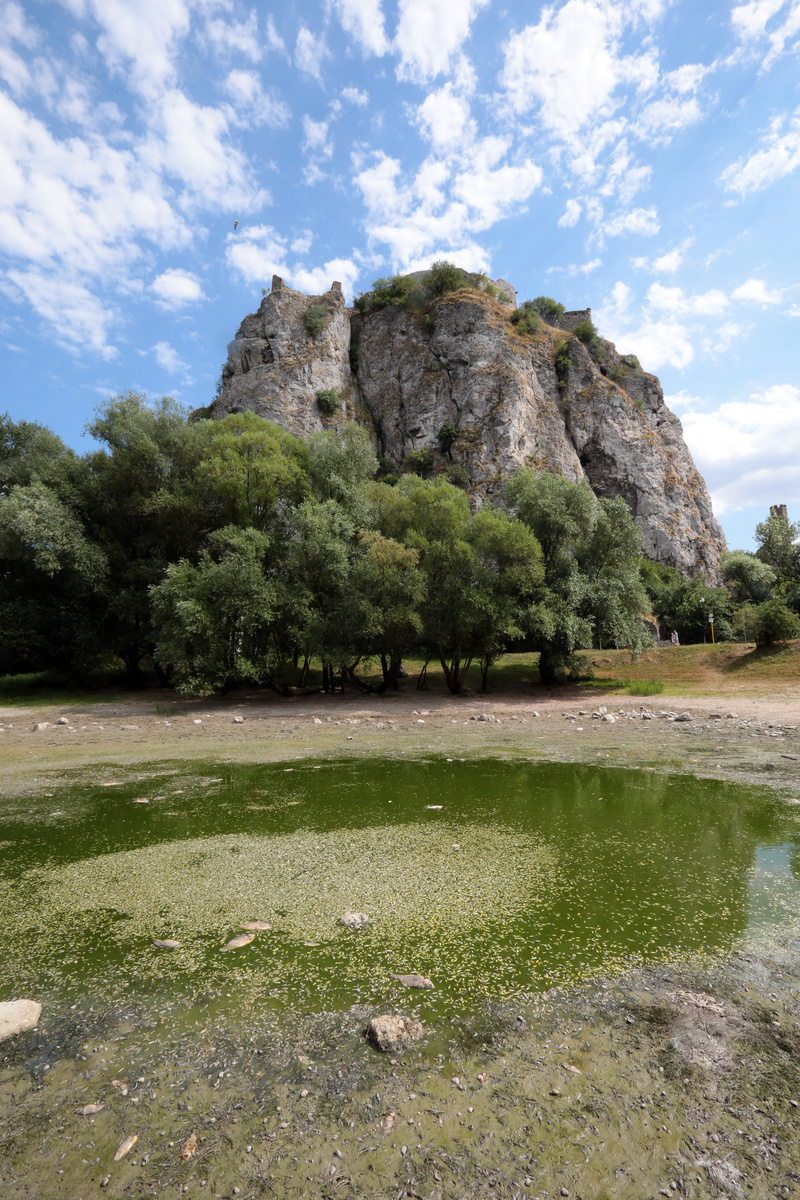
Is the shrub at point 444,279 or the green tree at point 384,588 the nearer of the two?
the green tree at point 384,588

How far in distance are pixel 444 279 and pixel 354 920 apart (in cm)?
6500

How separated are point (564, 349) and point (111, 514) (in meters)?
52.2

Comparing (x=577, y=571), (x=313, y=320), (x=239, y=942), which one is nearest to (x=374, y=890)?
(x=239, y=942)

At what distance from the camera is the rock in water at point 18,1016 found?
8.57 ft

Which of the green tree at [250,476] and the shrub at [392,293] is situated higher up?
the shrub at [392,293]

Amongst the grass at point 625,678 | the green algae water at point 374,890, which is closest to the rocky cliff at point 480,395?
the grass at point 625,678

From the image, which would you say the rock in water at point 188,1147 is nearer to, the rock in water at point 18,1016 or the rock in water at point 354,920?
the rock in water at point 18,1016

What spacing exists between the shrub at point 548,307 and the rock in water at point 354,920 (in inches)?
2961

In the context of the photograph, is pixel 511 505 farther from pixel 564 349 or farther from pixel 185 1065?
pixel 564 349

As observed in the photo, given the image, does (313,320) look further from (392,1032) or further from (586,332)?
(392,1032)

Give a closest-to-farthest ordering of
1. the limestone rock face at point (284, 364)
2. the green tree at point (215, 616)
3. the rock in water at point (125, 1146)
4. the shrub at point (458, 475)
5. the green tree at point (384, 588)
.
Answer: the rock in water at point (125, 1146) < the green tree at point (215, 616) < the green tree at point (384, 588) < the shrub at point (458, 475) < the limestone rock face at point (284, 364)

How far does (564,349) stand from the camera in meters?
58.5

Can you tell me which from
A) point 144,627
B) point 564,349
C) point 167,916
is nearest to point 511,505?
point 144,627

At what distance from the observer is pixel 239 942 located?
3451 millimetres
